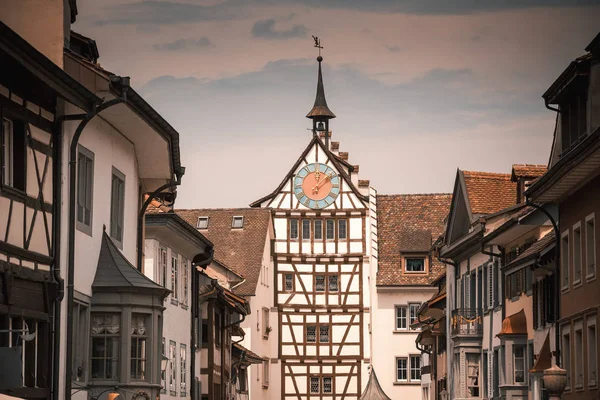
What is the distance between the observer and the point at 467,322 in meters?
47.7

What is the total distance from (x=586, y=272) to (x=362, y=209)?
2075 inches

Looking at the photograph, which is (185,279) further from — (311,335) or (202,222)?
(202,222)

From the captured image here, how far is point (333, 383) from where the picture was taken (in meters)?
81.9

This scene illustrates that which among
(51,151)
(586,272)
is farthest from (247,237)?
(51,151)

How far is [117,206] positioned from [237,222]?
185 ft

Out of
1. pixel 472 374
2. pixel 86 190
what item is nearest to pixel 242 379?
pixel 472 374

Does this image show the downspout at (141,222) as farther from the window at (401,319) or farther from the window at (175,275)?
the window at (401,319)

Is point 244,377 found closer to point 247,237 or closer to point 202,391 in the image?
point 247,237

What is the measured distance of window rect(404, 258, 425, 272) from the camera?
276 feet

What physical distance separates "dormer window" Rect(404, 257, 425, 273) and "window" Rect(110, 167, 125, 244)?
187 ft

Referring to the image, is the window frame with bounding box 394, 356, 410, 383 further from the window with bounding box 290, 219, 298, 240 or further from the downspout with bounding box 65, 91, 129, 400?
the downspout with bounding box 65, 91, 129, 400

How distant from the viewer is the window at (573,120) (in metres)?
31.2

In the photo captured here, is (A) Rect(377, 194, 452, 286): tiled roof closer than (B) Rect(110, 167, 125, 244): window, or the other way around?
(B) Rect(110, 167, 125, 244): window

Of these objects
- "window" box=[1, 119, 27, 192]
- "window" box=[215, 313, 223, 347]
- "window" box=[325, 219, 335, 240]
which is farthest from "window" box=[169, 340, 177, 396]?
"window" box=[325, 219, 335, 240]
